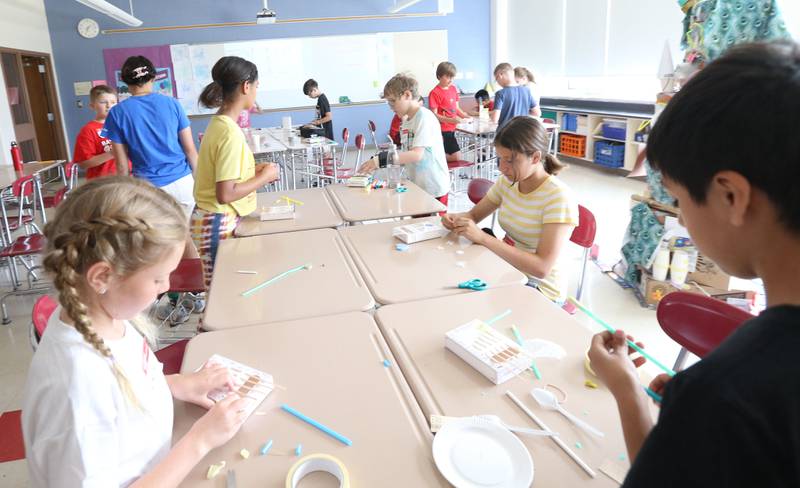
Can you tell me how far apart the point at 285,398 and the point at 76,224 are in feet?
1.72

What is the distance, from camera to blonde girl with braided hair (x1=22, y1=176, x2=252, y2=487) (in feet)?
2.60

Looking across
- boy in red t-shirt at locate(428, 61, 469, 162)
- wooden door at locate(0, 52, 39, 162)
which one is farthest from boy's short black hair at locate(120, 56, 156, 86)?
wooden door at locate(0, 52, 39, 162)

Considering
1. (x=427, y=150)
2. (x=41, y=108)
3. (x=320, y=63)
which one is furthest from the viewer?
(x=320, y=63)

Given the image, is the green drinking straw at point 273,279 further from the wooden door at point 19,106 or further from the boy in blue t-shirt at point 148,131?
the wooden door at point 19,106

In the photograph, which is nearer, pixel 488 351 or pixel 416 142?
pixel 488 351

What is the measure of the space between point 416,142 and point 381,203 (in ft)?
1.91

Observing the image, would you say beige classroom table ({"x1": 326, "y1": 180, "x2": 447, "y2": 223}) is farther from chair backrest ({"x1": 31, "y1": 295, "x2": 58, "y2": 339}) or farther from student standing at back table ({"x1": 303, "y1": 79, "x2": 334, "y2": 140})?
student standing at back table ({"x1": 303, "y1": 79, "x2": 334, "y2": 140})

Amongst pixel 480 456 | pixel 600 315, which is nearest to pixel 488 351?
pixel 480 456

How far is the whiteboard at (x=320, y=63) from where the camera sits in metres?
8.91

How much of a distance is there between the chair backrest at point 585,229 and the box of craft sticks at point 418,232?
548 mm

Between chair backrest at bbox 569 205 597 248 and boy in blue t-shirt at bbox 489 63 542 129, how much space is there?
413 cm

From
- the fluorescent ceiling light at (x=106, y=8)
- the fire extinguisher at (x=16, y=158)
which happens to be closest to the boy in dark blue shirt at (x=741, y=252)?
the fire extinguisher at (x=16, y=158)

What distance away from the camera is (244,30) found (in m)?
8.96

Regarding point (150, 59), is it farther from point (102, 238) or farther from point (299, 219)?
point (102, 238)
